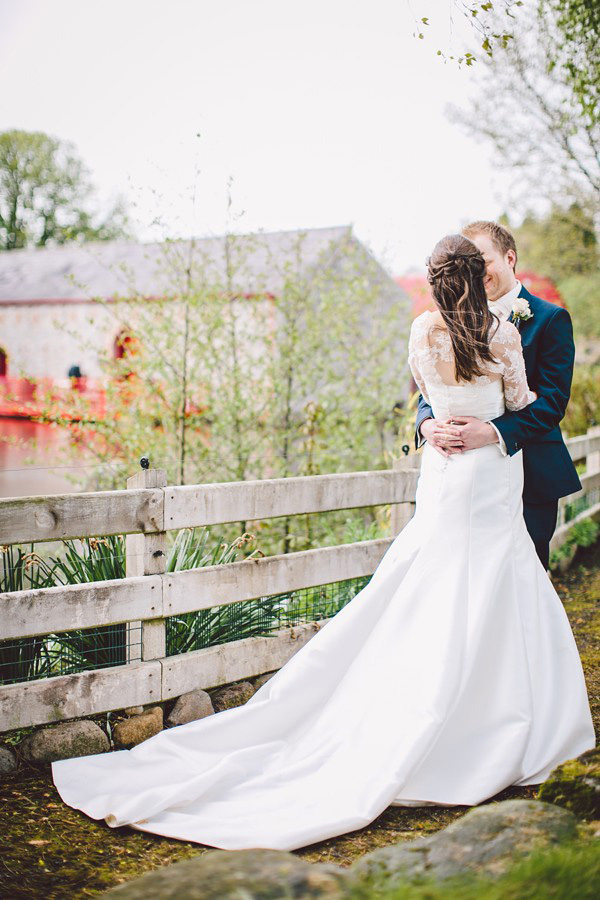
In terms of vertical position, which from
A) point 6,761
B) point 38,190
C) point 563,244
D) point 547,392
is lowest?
point 6,761

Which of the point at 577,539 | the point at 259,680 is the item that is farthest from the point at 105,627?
the point at 577,539

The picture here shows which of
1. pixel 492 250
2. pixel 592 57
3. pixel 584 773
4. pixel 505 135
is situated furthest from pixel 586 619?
pixel 505 135

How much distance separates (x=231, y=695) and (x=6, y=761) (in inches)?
46.0

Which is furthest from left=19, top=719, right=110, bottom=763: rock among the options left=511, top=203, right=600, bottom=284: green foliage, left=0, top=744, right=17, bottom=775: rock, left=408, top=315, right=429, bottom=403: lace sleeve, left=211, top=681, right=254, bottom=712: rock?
left=511, top=203, right=600, bottom=284: green foliage

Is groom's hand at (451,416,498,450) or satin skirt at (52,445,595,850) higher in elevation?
groom's hand at (451,416,498,450)

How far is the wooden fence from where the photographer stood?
3543 millimetres

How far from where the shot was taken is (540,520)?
4133 millimetres

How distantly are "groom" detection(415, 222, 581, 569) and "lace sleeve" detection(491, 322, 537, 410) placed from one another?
9 cm

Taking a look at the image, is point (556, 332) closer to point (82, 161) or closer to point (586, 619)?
point (586, 619)

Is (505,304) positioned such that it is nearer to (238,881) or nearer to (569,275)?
(238,881)

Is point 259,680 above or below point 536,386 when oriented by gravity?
below

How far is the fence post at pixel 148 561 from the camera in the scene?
3926 millimetres

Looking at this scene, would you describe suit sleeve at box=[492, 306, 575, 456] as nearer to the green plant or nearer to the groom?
the groom

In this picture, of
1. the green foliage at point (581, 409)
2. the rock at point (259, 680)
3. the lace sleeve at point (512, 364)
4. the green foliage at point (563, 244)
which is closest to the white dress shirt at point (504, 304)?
the lace sleeve at point (512, 364)
